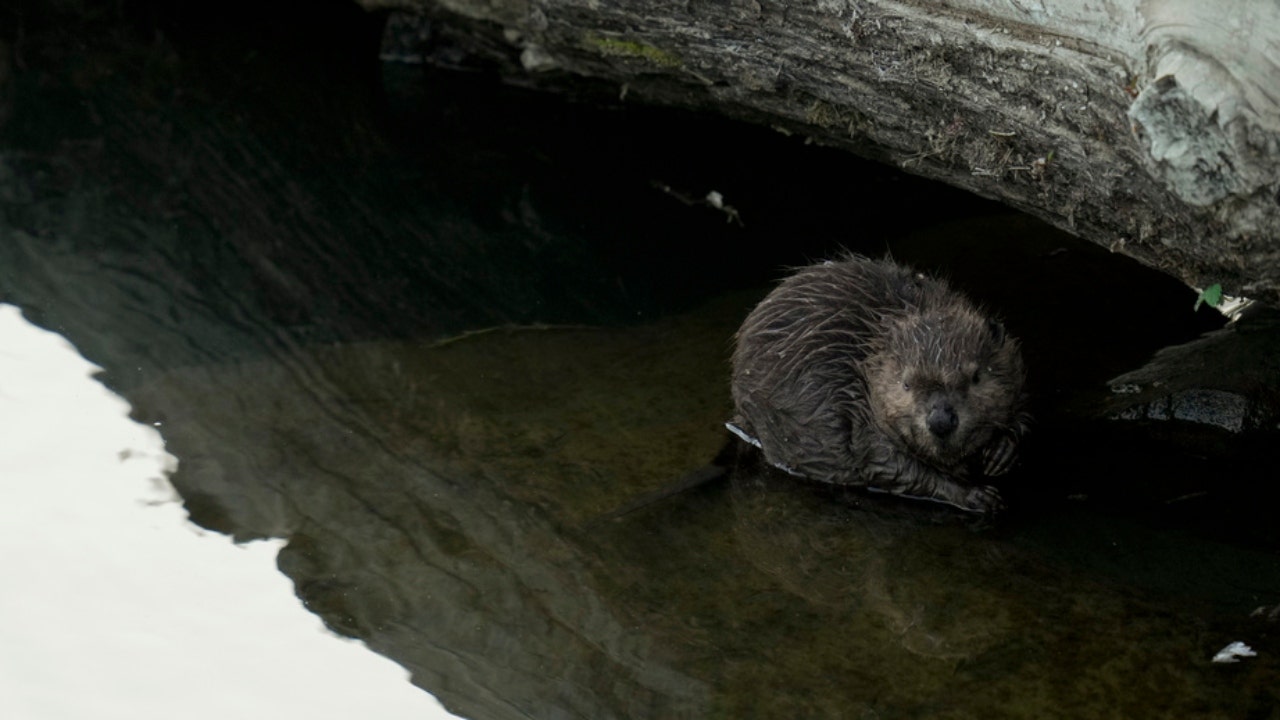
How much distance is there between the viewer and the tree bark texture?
4.20 metres

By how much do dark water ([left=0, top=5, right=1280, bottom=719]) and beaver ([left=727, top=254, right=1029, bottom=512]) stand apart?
135 mm

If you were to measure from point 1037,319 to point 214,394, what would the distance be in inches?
146

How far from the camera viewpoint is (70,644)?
14.8ft

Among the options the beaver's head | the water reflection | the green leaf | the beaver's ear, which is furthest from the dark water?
the green leaf

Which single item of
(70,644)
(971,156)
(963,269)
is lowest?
(70,644)

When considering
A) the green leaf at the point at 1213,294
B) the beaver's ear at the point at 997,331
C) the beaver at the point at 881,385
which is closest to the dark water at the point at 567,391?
the beaver at the point at 881,385

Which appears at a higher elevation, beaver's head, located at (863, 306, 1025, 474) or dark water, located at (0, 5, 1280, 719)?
beaver's head, located at (863, 306, 1025, 474)

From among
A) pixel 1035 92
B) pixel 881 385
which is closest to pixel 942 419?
pixel 881 385

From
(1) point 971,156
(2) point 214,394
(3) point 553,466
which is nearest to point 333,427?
(2) point 214,394

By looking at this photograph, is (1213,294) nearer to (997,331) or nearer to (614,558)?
(997,331)

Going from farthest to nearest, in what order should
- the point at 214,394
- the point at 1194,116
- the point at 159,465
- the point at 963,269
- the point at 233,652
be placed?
the point at 963,269
the point at 214,394
the point at 159,465
the point at 233,652
the point at 1194,116

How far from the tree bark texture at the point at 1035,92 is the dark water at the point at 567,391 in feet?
3.04

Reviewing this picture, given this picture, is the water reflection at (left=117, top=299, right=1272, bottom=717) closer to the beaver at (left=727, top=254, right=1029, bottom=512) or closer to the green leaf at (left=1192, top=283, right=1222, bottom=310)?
the beaver at (left=727, top=254, right=1029, bottom=512)

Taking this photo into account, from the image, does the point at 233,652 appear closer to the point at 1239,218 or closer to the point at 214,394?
the point at 214,394
